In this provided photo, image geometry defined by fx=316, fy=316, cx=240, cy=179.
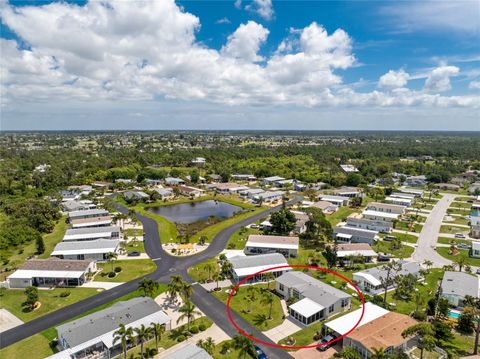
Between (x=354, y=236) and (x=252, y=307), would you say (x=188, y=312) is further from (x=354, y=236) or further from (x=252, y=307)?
(x=354, y=236)

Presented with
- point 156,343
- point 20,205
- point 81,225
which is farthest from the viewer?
point 20,205

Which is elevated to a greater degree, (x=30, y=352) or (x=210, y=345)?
(x=210, y=345)

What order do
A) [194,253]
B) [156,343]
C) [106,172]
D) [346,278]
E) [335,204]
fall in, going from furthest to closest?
[106,172]
[335,204]
[194,253]
[346,278]
[156,343]

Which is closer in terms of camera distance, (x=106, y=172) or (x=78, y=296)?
(x=78, y=296)

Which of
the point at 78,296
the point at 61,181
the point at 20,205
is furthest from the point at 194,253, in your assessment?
the point at 61,181

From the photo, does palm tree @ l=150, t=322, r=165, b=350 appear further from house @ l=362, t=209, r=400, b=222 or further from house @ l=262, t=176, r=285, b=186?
house @ l=262, t=176, r=285, b=186

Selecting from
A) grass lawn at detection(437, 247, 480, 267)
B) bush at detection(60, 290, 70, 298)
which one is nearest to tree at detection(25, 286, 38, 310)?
bush at detection(60, 290, 70, 298)

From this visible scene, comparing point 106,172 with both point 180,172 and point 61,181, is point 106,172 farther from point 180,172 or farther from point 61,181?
point 180,172
